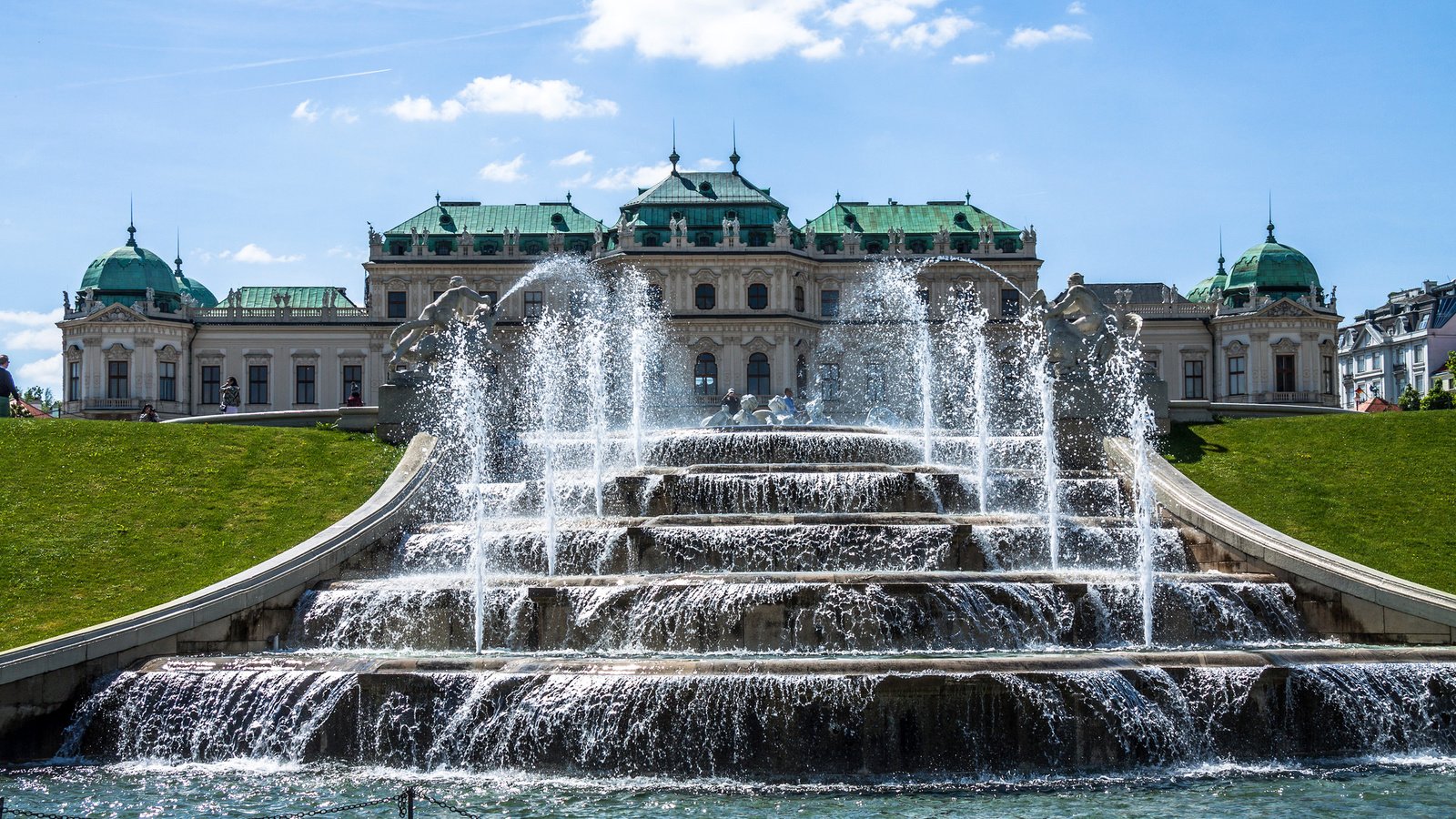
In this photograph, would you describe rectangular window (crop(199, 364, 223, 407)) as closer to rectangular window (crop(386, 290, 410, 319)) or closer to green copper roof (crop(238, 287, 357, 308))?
green copper roof (crop(238, 287, 357, 308))

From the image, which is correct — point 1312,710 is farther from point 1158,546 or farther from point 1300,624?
point 1158,546

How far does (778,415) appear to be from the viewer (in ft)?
156

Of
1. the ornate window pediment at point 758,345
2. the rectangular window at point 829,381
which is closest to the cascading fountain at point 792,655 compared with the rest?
the rectangular window at point 829,381

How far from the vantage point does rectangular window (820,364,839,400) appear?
70625mm

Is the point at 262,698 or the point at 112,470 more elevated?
the point at 112,470

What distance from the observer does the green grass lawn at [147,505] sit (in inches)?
856

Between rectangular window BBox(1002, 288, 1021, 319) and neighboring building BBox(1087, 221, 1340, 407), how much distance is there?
5.16 metres

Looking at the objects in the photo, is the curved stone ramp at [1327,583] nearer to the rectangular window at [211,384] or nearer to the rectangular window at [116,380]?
the rectangular window at [211,384]

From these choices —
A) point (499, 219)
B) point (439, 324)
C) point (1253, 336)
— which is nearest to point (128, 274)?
point (499, 219)

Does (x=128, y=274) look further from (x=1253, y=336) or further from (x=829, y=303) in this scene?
(x=1253, y=336)

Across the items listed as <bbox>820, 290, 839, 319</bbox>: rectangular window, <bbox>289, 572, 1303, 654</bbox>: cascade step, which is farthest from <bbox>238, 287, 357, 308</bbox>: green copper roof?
<bbox>289, 572, 1303, 654</bbox>: cascade step

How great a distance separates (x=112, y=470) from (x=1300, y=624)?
21.9 meters

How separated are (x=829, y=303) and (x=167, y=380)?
33973 millimetres

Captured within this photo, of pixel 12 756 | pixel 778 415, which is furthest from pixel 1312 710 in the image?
pixel 778 415
